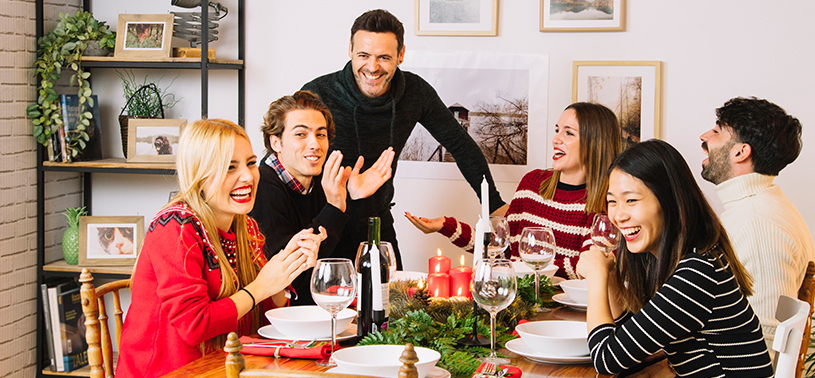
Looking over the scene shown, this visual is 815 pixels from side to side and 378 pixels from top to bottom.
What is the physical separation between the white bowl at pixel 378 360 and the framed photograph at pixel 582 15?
226 cm

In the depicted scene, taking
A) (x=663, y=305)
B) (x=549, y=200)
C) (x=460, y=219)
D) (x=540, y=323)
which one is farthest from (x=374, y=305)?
(x=460, y=219)

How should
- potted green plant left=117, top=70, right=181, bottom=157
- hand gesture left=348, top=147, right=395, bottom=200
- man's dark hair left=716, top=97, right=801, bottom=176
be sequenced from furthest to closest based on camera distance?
potted green plant left=117, top=70, right=181, bottom=157
hand gesture left=348, top=147, right=395, bottom=200
man's dark hair left=716, top=97, right=801, bottom=176

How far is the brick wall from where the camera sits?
3.07 meters

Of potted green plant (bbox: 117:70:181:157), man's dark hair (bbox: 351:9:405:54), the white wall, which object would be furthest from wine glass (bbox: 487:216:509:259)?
potted green plant (bbox: 117:70:181:157)

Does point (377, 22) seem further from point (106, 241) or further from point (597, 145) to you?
point (106, 241)

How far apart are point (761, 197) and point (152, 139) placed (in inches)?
103

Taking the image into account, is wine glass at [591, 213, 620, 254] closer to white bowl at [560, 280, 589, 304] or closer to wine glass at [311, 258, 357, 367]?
white bowl at [560, 280, 589, 304]

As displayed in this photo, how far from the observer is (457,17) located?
3283mm

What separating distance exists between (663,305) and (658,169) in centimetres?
30

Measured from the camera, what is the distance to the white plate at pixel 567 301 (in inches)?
74.3

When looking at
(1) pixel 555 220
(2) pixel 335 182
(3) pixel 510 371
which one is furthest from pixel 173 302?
(1) pixel 555 220

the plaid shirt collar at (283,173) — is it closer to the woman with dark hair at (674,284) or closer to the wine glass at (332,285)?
the wine glass at (332,285)

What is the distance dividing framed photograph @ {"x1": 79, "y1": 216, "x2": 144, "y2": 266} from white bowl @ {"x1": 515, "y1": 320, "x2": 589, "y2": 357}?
2401 millimetres

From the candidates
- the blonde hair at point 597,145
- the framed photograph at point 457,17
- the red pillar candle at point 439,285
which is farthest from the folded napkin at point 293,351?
the framed photograph at point 457,17
